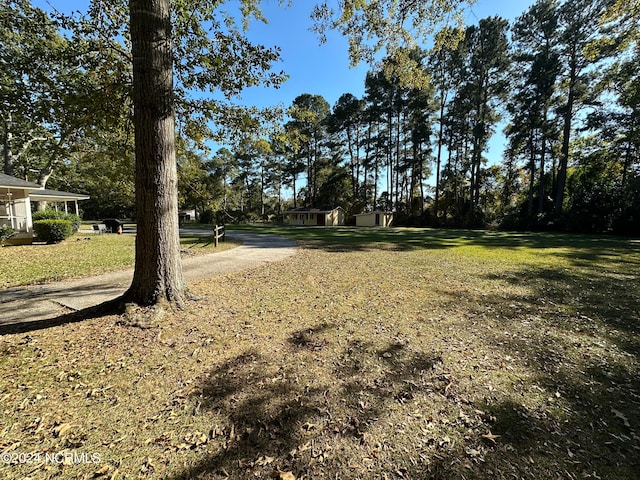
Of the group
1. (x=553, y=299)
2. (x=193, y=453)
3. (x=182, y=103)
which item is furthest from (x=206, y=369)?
(x=553, y=299)

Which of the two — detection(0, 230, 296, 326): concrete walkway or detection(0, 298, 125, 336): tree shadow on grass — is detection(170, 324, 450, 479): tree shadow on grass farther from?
detection(0, 230, 296, 326): concrete walkway

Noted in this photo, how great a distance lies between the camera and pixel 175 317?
12.7 ft

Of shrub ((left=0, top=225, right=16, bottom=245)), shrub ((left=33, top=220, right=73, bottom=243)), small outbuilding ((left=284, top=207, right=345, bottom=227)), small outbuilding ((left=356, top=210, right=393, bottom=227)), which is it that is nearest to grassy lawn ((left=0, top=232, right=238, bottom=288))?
shrub ((left=0, top=225, right=16, bottom=245))

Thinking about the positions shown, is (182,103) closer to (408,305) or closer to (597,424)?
(408,305)

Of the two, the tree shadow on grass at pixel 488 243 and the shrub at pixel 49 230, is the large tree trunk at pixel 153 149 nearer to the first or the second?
the tree shadow on grass at pixel 488 243

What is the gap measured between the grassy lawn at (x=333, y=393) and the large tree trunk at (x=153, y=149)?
778 mm

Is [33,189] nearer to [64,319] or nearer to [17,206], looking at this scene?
[17,206]

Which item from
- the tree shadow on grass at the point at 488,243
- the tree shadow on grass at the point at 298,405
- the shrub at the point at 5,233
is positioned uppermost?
the shrub at the point at 5,233

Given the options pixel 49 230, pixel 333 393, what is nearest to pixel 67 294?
pixel 333 393

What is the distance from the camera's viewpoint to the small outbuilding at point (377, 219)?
118ft

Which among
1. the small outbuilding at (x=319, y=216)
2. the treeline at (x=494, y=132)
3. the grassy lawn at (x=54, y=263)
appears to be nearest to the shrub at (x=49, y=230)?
the grassy lawn at (x=54, y=263)

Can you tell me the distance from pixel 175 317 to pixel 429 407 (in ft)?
11.3

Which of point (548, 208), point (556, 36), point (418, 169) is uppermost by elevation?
point (556, 36)

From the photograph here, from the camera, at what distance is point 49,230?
A: 11969 mm
